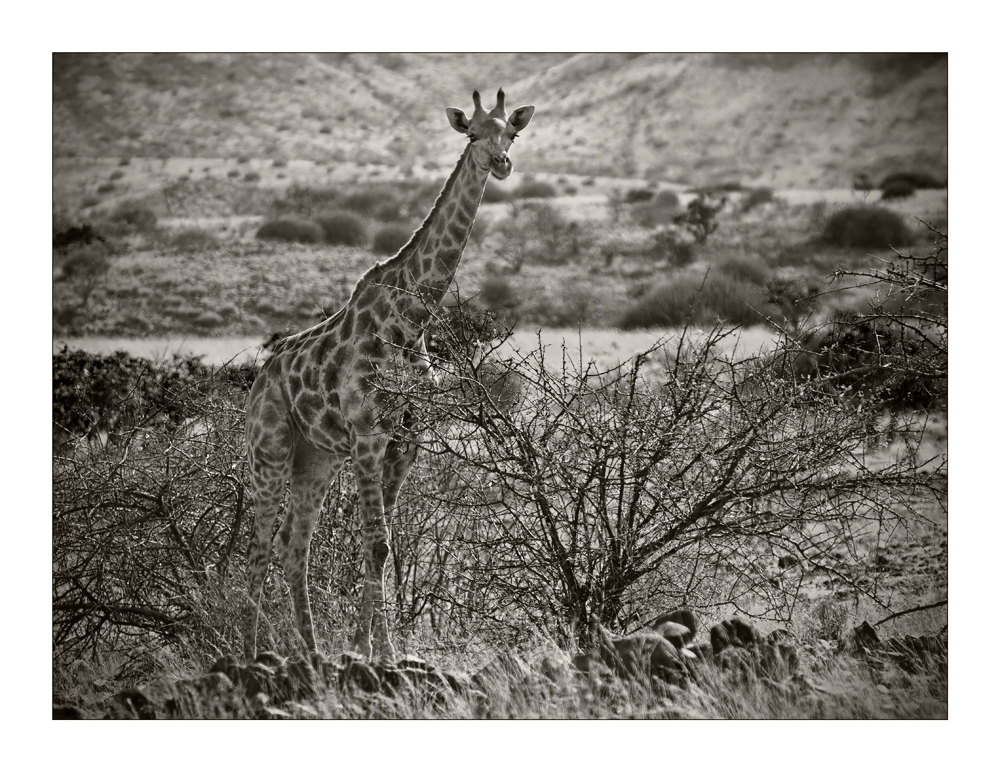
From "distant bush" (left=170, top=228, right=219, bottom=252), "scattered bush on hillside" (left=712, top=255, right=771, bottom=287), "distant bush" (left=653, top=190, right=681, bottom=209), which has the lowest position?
"scattered bush on hillside" (left=712, top=255, right=771, bottom=287)

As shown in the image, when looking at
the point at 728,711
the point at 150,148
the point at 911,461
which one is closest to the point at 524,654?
the point at 728,711

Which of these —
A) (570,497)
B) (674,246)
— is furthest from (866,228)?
(570,497)

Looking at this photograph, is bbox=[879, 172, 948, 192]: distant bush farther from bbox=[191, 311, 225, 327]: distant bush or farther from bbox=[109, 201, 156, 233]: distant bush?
bbox=[109, 201, 156, 233]: distant bush

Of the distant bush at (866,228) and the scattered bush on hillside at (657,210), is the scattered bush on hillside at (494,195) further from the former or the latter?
the distant bush at (866,228)

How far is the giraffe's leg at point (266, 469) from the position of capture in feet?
18.6

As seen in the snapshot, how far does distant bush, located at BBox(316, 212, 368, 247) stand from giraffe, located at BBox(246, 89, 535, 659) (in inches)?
72.2

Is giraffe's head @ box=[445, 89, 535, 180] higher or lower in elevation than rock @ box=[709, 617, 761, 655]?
higher

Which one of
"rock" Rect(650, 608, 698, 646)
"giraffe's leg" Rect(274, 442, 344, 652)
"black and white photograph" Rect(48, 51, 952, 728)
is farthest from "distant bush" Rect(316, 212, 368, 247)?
"rock" Rect(650, 608, 698, 646)

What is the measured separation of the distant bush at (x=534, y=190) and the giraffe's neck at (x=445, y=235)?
2.13m

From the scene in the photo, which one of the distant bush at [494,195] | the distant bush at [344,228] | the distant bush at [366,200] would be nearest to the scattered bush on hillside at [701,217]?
the distant bush at [494,195]

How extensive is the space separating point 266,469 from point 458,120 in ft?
6.33

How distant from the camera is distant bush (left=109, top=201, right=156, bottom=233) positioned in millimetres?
6620

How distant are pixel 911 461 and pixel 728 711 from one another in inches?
60.1

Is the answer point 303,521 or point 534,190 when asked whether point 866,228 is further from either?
point 303,521
